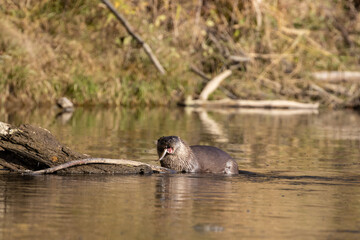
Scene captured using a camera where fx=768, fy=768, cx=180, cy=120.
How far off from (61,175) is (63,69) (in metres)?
18.5

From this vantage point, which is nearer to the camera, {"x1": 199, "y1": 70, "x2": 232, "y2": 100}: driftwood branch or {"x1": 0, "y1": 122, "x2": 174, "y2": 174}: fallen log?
{"x1": 0, "y1": 122, "x2": 174, "y2": 174}: fallen log

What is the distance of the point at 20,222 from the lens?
6.39 m

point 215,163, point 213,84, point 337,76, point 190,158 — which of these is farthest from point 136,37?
point 190,158

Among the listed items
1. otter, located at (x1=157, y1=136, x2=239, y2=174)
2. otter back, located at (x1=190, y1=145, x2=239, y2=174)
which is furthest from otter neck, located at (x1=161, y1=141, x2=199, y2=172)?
otter back, located at (x1=190, y1=145, x2=239, y2=174)

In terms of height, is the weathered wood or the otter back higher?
the weathered wood

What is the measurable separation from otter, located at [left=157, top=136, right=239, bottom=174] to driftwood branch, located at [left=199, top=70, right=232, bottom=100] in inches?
743

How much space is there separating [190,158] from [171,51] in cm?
1910

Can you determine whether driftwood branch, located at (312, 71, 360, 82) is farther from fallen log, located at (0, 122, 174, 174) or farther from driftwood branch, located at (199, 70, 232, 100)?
fallen log, located at (0, 122, 174, 174)

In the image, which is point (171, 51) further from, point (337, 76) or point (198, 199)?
point (198, 199)

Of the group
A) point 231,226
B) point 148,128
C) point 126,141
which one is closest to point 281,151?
point 126,141

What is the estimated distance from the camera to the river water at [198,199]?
627 cm

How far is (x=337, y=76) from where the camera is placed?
1221 inches

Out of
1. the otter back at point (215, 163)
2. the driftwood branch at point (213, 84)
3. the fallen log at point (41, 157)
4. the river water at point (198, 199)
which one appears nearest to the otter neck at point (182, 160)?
the otter back at point (215, 163)

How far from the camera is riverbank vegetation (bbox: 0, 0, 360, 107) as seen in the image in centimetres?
2767
